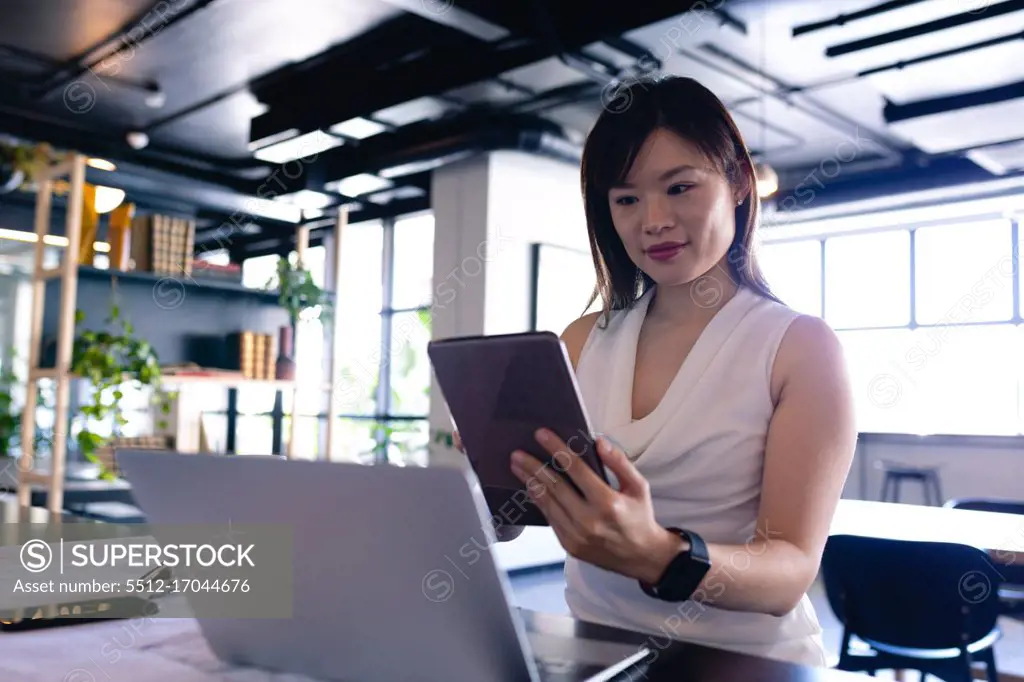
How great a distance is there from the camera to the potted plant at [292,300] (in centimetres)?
455

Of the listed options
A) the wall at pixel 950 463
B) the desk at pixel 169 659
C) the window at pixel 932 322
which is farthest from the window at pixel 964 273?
the desk at pixel 169 659

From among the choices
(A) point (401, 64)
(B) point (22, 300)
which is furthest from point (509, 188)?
(B) point (22, 300)

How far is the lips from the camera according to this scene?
1.16 meters

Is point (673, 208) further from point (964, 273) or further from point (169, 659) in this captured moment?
point (964, 273)

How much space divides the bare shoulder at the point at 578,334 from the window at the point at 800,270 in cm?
787

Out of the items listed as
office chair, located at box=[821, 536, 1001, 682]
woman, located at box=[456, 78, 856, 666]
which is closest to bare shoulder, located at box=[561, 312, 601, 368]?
woman, located at box=[456, 78, 856, 666]

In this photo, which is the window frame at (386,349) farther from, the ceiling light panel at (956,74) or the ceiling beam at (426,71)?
the ceiling light panel at (956,74)

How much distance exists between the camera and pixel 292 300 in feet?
15.2

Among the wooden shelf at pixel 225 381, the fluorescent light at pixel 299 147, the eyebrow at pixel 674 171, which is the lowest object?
the wooden shelf at pixel 225 381

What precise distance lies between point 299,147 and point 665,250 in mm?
6097

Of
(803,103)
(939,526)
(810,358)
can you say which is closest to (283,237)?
(803,103)

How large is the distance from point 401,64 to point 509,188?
6.17 ft

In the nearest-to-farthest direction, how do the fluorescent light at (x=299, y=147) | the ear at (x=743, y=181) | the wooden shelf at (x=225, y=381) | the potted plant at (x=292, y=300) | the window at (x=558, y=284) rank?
the ear at (x=743, y=181)
the wooden shelf at (x=225, y=381)
the potted plant at (x=292, y=300)
the fluorescent light at (x=299, y=147)
the window at (x=558, y=284)

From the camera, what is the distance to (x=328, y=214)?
8734 mm
